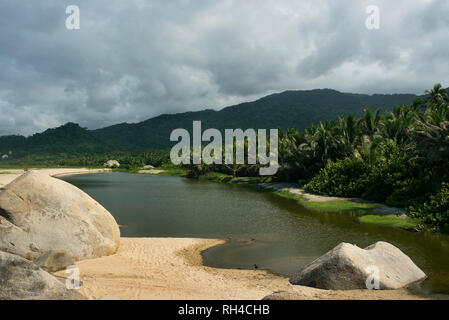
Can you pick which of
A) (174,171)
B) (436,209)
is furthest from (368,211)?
(174,171)

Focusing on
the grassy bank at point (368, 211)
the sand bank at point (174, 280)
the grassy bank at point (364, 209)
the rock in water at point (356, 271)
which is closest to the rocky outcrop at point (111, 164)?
the grassy bank at point (364, 209)

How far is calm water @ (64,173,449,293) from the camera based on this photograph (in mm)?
17594

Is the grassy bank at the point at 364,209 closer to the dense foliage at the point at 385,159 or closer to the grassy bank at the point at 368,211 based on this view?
the grassy bank at the point at 368,211

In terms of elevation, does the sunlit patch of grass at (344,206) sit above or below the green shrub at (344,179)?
below

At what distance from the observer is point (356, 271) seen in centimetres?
1226

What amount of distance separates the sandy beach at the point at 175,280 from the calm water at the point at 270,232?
5.57 ft

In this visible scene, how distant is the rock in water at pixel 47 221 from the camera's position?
14867 millimetres

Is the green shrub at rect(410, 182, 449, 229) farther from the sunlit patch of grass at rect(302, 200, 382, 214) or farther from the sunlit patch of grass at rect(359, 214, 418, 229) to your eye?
the sunlit patch of grass at rect(302, 200, 382, 214)

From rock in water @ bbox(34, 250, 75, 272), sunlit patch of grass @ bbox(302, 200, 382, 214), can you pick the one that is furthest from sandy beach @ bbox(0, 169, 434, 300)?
sunlit patch of grass @ bbox(302, 200, 382, 214)

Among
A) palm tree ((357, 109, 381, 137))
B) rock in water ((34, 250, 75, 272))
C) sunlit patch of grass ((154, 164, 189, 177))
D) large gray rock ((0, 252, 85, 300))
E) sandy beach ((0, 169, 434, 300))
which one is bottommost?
sunlit patch of grass ((154, 164, 189, 177))

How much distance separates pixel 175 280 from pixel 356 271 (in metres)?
7.17

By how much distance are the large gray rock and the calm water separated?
920 centimetres

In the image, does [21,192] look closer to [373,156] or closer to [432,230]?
[432,230]
